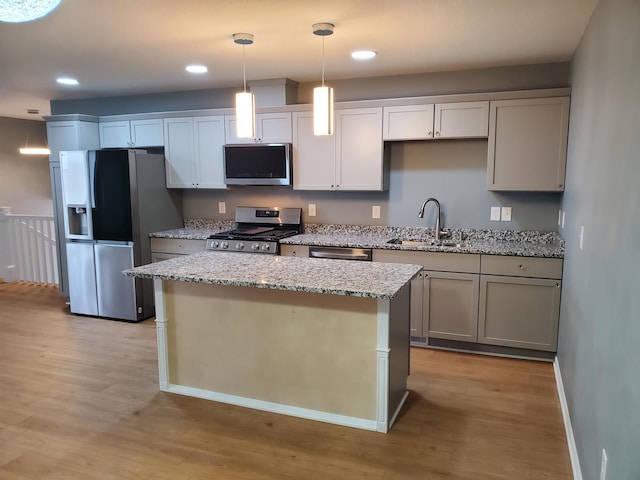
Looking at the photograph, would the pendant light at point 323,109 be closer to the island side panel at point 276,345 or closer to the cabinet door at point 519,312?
the island side panel at point 276,345

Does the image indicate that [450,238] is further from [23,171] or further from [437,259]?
[23,171]

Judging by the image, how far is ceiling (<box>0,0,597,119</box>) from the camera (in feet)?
8.41

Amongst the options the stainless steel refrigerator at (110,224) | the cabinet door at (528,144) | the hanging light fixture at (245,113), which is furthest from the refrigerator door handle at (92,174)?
the cabinet door at (528,144)

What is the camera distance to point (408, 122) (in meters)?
4.05

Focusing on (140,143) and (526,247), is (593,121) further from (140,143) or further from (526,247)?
(140,143)

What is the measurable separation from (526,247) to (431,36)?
5.88ft

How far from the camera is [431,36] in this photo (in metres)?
3.09

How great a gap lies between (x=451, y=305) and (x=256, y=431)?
1.92m

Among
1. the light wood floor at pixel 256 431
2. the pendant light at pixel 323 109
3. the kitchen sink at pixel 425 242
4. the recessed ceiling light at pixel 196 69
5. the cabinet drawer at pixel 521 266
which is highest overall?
the recessed ceiling light at pixel 196 69

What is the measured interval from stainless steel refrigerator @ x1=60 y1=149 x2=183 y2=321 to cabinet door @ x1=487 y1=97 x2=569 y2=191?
10.8ft

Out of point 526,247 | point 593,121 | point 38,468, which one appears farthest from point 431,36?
point 38,468

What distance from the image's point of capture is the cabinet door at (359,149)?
418 cm

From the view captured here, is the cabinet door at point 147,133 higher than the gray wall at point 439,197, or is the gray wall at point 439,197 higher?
the cabinet door at point 147,133

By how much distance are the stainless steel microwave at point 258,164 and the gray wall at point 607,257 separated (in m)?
2.50
